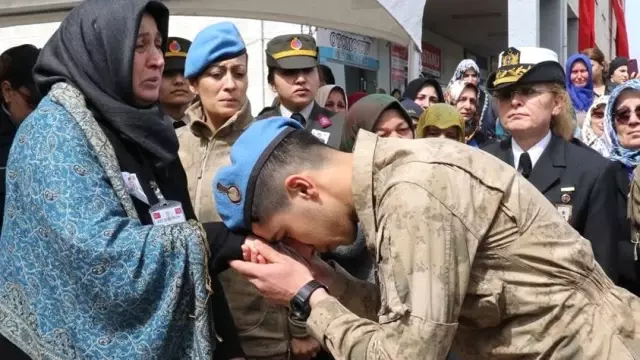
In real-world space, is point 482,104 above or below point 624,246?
above

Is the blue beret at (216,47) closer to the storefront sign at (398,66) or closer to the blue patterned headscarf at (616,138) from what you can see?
the blue patterned headscarf at (616,138)

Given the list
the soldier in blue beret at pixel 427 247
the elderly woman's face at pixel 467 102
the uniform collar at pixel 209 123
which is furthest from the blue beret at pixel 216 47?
the elderly woman's face at pixel 467 102

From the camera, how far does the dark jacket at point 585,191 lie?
314 cm

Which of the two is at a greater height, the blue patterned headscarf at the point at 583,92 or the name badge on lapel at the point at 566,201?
the blue patterned headscarf at the point at 583,92

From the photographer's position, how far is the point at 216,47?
121 inches

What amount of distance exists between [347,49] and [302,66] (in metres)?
5.04

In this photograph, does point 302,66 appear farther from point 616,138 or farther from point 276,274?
point 276,274

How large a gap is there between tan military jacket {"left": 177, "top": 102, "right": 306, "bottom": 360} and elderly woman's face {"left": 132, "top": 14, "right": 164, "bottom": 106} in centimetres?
69

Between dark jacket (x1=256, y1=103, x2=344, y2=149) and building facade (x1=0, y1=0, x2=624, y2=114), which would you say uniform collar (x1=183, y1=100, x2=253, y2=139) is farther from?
building facade (x1=0, y1=0, x2=624, y2=114)

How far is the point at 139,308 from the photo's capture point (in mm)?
1805

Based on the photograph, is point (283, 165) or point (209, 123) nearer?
point (283, 165)

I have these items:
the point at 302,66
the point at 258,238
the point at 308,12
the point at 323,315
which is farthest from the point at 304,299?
the point at 308,12

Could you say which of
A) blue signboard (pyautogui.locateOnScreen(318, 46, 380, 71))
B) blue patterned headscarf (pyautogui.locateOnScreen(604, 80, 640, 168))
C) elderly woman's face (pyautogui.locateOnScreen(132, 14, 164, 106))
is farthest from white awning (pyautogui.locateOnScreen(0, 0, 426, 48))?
blue signboard (pyautogui.locateOnScreen(318, 46, 380, 71))

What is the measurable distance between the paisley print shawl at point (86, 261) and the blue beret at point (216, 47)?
1.20 metres
